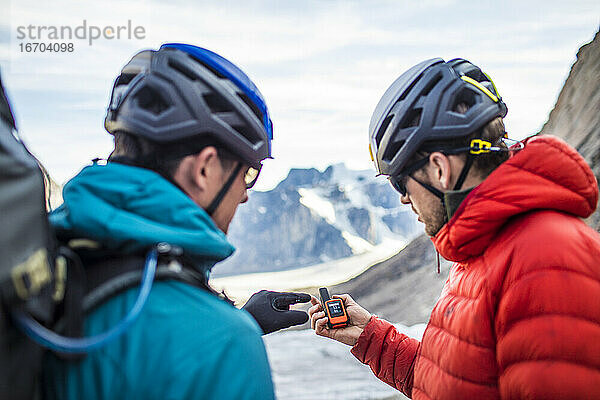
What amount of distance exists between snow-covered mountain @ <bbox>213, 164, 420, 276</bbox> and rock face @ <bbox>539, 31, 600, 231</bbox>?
1075 inches

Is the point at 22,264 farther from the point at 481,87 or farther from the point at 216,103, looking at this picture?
the point at 481,87

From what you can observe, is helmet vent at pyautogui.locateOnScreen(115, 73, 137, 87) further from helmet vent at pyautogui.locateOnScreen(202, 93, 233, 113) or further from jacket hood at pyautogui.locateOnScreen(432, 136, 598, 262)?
jacket hood at pyautogui.locateOnScreen(432, 136, 598, 262)

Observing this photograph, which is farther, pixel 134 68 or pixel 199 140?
pixel 134 68

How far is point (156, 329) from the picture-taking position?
4.06ft

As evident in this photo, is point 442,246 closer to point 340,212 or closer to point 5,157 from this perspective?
point 5,157

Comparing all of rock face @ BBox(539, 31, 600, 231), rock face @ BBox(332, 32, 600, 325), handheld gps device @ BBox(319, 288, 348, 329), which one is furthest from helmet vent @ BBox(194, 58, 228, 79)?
rock face @ BBox(539, 31, 600, 231)

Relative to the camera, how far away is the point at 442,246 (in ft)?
7.33

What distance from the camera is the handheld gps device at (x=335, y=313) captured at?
298cm

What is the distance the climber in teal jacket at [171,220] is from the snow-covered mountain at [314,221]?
36.4 metres

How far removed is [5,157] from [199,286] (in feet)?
1.95

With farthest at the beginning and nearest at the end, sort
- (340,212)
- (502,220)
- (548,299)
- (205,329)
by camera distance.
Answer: (340,212) → (502,220) → (548,299) → (205,329)

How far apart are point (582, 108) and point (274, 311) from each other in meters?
10.5

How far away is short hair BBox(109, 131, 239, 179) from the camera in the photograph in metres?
1.55

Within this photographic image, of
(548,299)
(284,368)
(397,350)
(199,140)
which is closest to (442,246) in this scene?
(548,299)
